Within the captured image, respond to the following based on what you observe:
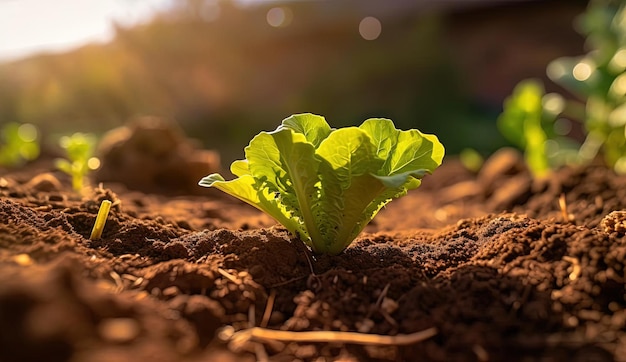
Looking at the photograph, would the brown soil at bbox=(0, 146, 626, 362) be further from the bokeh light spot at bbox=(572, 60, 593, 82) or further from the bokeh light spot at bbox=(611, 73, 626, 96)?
the bokeh light spot at bbox=(572, 60, 593, 82)

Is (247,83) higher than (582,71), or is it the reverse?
(247,83)

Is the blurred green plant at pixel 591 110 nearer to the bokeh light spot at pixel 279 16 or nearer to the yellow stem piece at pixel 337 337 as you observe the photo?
the yellow stem piece at pixel 337 337

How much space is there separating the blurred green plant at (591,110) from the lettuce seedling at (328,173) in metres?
1.99

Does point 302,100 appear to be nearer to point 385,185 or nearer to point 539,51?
point 539,51

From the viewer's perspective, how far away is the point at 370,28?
6.77 meters

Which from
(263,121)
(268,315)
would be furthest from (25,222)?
(263,121)

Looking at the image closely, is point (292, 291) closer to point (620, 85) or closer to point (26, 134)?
point (26, 134)

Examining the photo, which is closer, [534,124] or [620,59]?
[620,59]

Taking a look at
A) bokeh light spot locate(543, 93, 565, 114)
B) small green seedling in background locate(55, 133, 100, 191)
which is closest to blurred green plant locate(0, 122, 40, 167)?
small green seedling in background locate(55, 133, 100, 191)

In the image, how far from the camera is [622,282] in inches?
38.9

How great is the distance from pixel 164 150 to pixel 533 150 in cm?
203

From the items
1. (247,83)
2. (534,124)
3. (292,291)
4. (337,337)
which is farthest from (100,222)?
(247,83)

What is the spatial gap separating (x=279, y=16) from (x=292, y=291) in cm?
573

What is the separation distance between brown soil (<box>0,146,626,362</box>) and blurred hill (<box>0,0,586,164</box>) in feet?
13.0
